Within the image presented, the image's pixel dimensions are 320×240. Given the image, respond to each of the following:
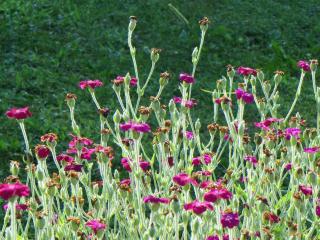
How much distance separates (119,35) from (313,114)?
1.85m

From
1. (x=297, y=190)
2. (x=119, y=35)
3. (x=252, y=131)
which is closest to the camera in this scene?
(x=297, y=190)

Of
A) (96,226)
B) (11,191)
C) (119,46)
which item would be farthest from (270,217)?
(119,46)

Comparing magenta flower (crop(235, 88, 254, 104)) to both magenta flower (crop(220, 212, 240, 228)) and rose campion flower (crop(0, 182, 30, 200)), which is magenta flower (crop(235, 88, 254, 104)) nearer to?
magenta flower (crop(220, 212, 240, 228))

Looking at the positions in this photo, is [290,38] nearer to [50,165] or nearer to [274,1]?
[274,1]

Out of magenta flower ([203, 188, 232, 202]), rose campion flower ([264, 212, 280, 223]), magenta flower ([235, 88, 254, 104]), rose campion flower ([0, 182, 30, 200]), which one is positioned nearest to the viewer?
rose campion flower ([0, 182, 30, 200])

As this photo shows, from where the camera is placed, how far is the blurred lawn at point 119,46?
5297 mm

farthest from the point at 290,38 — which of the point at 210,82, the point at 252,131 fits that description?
the point at 252,131

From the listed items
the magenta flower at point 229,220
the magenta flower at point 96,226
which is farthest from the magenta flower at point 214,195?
the magenta flower at point 96,226

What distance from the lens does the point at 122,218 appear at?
2775 millimetres

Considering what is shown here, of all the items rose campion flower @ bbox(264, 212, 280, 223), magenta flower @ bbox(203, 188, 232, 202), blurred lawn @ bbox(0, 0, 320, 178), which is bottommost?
blurred lawn @ bbox(0, 0, 320, 178)

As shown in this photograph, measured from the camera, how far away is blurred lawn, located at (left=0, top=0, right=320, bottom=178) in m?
5.30

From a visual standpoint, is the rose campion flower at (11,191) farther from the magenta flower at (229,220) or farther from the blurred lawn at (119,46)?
the blurred lawn at (119,46)

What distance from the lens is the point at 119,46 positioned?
6.35 metres

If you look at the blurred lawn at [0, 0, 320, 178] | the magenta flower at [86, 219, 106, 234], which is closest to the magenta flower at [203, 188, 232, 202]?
the magenta flower at [86, 219, 106, 234]
